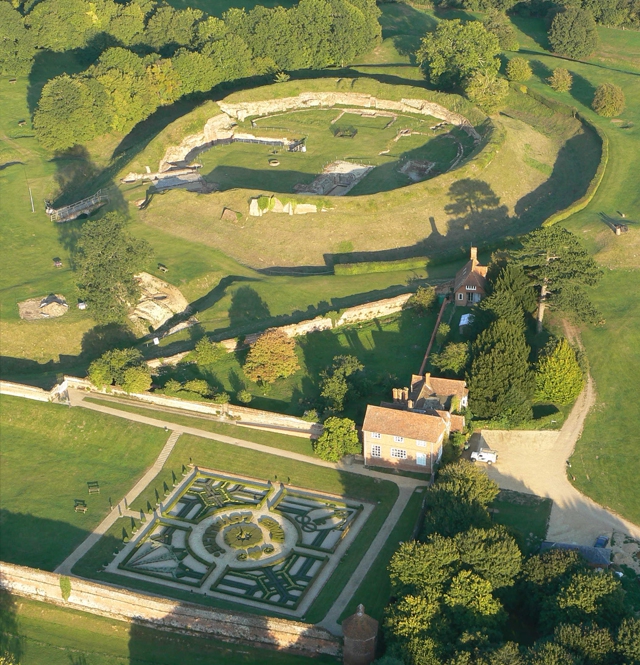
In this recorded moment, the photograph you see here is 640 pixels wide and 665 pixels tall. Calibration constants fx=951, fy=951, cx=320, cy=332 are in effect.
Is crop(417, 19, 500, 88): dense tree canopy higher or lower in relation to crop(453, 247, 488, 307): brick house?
higher

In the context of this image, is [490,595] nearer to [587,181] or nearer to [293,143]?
[587,181]

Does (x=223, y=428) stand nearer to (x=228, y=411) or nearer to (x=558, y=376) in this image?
(x=228, y=411)

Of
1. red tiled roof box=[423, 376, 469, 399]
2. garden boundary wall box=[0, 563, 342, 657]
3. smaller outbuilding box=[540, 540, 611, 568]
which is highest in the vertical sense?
red tiled roof box=[423, 376, 469, 399]

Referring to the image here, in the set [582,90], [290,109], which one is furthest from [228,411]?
[582,90]

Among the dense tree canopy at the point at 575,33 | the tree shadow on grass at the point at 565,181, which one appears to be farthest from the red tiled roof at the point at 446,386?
the dense tree canopy at the point at 575,33

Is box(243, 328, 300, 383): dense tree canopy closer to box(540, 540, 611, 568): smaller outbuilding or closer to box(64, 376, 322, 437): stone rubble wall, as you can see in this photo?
box(64, 376, 322, 437): stone rubble wall

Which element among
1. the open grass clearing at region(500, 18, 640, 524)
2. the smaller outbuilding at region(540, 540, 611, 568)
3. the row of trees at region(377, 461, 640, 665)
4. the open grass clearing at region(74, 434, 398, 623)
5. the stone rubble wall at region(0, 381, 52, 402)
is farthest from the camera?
the stone rubble wall at region(0, 381, 52, 402)

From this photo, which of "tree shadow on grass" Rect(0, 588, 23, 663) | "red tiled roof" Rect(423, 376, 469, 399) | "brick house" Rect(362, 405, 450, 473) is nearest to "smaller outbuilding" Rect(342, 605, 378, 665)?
"brick house" Rect(362, 405, 450, 473)
